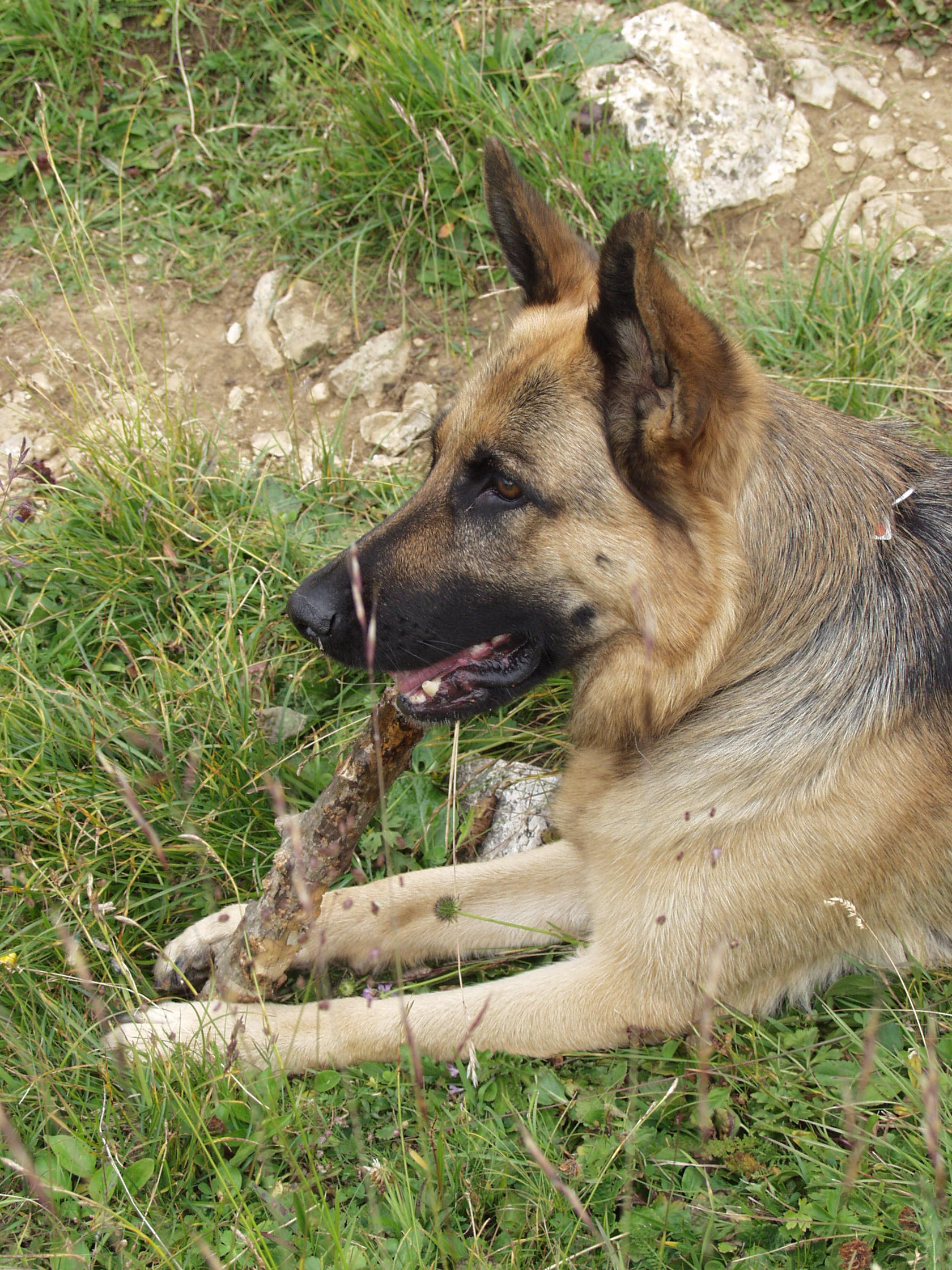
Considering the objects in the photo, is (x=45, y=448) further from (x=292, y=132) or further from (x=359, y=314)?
(x=292, y=132)

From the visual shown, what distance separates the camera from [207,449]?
4.67 m

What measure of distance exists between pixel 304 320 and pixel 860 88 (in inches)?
132

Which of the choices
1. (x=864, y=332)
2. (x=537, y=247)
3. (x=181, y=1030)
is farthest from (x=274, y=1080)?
(x=864, y=332)

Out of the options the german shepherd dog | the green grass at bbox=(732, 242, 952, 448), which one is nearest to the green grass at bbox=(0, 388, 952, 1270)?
the german shepherd dog

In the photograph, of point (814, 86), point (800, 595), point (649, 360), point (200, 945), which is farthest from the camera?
point (814, 86)

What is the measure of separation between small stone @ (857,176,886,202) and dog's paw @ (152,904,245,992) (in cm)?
480

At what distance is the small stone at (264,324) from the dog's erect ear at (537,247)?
7.76 feet

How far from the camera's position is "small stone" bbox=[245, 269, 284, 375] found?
5371mm

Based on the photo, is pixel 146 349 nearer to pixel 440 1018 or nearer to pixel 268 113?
pixel 268 113

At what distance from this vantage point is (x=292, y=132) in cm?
568

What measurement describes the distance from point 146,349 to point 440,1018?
4031 millimetres

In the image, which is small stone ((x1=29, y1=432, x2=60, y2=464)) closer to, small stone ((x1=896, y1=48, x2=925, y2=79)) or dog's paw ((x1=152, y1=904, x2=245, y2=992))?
dog's paw ((x1=152, y1=904, x2=245, y2=992))

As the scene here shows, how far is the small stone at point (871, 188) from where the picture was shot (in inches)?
209

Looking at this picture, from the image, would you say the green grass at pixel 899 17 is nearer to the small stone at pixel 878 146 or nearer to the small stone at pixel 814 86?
the small stone at pixel 814 86
